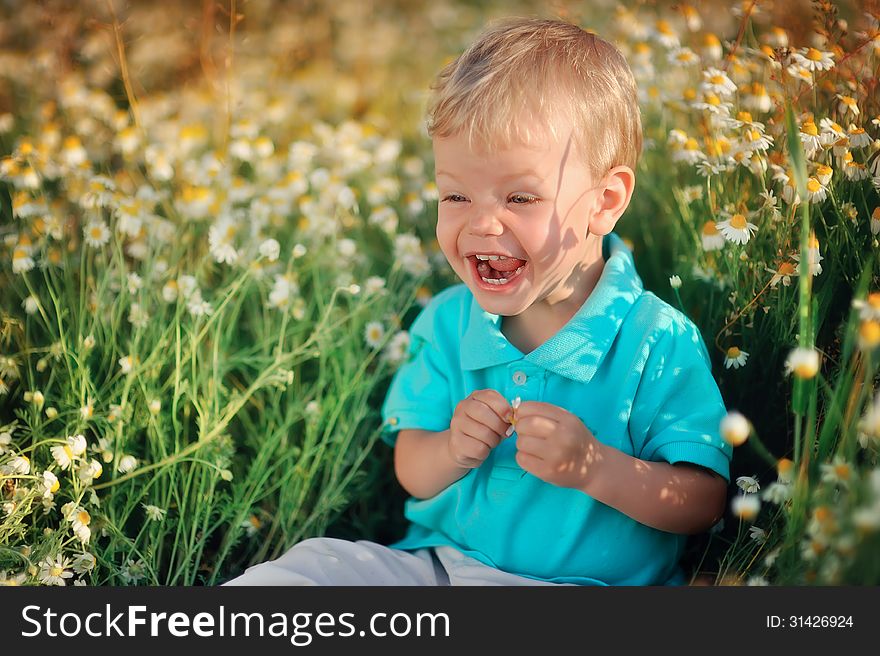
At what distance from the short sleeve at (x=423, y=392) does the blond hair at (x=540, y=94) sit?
485 mm

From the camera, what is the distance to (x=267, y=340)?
202 cm

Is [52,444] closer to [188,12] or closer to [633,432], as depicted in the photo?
[633,432]

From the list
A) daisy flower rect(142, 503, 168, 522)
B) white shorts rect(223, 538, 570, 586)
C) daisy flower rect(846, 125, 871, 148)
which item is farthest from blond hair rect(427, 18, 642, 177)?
daisy flower rect(142, 503, 168, 522)

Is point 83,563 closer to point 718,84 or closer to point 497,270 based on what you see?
point 497,270

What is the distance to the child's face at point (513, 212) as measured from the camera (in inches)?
60.3

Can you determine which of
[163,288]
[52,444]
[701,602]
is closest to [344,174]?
[163,288]

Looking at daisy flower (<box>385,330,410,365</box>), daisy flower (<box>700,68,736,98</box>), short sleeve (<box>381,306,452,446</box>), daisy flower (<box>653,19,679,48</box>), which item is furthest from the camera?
daisy flower (<box>653,19,679,48</box>)

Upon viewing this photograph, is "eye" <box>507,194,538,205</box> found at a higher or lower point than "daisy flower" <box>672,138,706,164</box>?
lower

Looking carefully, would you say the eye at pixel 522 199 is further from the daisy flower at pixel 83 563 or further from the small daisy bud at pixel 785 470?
the daisy flower at pixel 83 563

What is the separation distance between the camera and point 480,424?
5.06 feet

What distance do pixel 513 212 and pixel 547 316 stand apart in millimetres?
282

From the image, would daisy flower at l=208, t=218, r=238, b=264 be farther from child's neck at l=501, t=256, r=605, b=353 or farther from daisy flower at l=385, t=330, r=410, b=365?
child's neck at l=501, t=256, r=605, b=353

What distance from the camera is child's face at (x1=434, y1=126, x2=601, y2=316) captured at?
1.53 metres

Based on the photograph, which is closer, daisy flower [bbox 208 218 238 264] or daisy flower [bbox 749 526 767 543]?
daisy flower [bbox 749 526 767 543]
